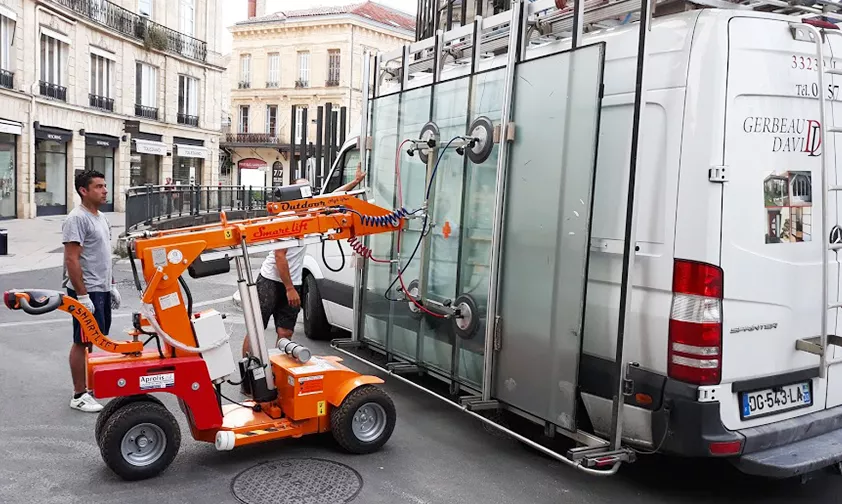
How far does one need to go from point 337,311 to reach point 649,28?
15.1ft

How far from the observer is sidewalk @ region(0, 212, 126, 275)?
43.7 feet

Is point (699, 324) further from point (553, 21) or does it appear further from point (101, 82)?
point (101, 82)

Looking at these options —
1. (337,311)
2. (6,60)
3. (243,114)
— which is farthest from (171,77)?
(337,311)

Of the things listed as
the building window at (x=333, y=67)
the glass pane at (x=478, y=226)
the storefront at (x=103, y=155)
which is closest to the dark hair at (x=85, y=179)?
the glass pane at (x=478, y=226)

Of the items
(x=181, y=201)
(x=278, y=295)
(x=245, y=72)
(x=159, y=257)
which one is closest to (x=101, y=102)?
(x=181, y=201)

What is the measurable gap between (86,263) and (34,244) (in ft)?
42.4

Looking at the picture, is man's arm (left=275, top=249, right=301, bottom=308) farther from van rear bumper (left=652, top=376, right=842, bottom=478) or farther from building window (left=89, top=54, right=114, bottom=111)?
building window (left=89, top=54, right=114, bottom=111)

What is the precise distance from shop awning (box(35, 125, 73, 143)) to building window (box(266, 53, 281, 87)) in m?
27.9

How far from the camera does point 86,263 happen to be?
5.39 meters

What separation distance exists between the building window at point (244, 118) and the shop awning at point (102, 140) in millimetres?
25216

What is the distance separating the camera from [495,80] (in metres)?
4.96

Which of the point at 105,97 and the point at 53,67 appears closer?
the point at 53,67

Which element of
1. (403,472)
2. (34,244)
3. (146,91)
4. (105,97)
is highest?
(146,91)

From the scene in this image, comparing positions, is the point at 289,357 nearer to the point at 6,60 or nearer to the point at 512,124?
the point at 512,124
